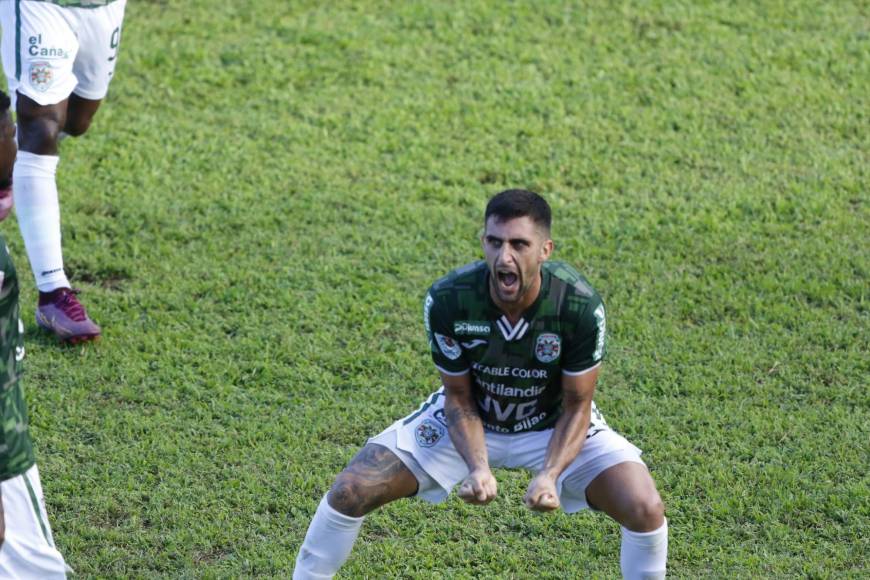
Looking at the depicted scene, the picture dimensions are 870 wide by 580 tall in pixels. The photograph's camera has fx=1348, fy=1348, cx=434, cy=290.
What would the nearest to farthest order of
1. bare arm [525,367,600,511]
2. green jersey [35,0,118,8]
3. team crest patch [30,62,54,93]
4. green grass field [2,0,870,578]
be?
bare arm [525,367,600,511], green grass field [2,0,870,578], team crest patch [30,62,54,93], green jersey [35,0,118,8]

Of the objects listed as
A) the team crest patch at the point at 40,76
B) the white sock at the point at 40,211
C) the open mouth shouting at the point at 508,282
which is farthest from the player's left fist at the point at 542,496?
the team crest patch at the point at 40,76

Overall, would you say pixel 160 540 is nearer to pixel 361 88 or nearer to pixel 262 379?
pixel 262 379

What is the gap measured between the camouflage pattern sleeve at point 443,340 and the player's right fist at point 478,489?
1.59ft

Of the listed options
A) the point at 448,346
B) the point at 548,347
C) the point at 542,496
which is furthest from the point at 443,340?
the point at 542,496

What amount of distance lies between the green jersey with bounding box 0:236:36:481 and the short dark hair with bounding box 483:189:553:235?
1674 millimetres

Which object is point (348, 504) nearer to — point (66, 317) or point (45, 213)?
point (66, 317)

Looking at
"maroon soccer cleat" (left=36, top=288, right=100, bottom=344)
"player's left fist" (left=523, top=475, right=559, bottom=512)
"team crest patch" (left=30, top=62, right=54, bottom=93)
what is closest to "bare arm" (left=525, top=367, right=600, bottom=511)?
"player's left fist" (left=523, top=475, right=559, bottom=512)

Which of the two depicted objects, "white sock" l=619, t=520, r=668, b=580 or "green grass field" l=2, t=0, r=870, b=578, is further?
"green grass field" l=2, t=0, r=870, b=578

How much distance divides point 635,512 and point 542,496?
1.32 feet

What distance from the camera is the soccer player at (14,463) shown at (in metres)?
4.02

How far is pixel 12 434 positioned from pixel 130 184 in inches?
180

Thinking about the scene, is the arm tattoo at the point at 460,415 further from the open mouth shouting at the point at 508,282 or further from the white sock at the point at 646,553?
the white sock at the point at 646,553

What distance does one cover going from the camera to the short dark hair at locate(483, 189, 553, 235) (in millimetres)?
4777

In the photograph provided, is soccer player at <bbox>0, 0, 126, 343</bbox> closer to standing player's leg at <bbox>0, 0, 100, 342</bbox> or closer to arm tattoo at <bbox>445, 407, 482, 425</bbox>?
standing player's leg at <bbox>0, 0, 100, 342</bbox>
